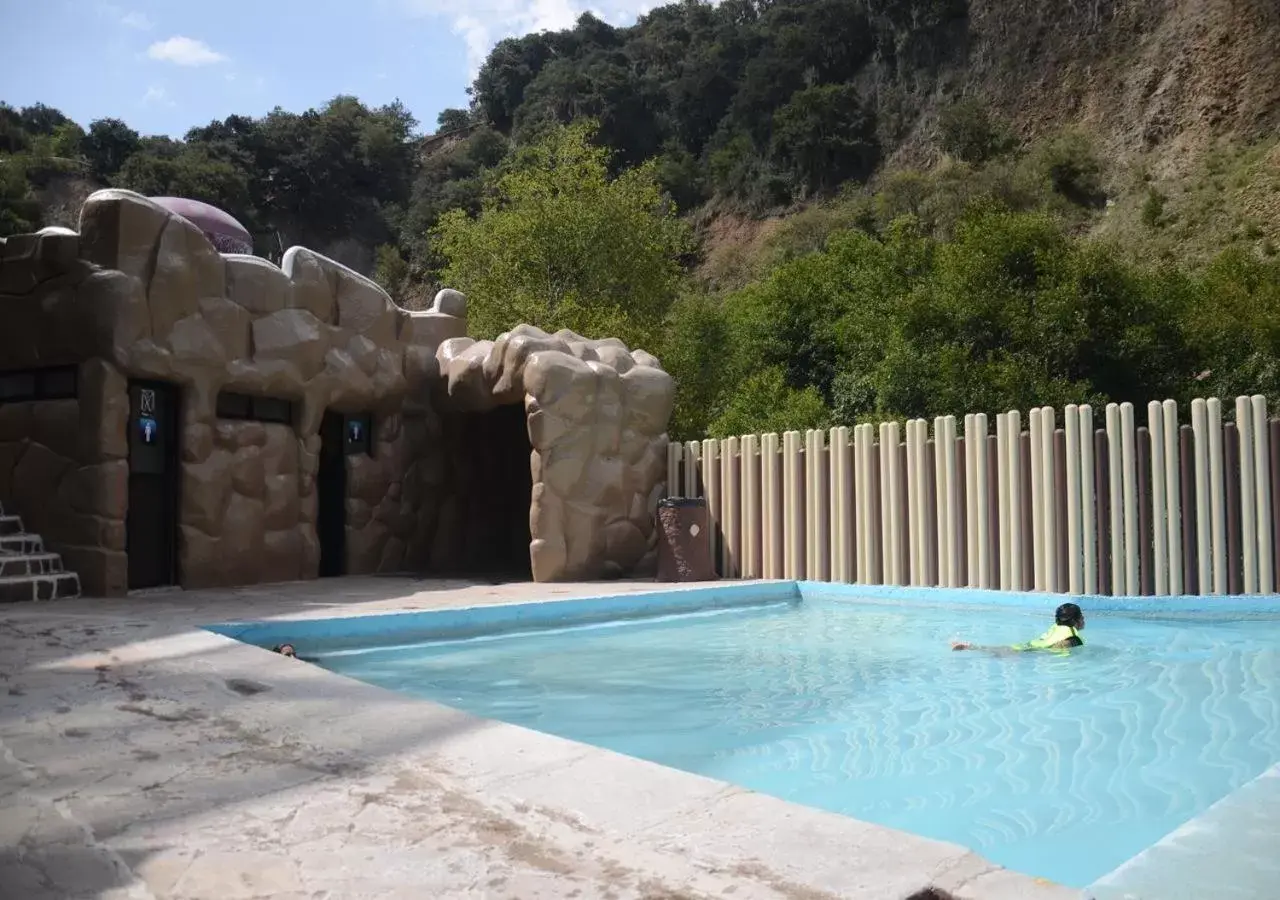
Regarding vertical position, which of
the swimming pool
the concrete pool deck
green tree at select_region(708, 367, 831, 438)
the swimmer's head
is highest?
green tree at select_region(708, 367, 831, 438)

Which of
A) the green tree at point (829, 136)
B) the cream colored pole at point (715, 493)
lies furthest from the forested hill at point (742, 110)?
the cream colored pole at point (715, 493)

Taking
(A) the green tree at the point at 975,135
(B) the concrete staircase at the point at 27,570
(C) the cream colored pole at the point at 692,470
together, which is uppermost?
(A) the green tree at the point at 975,135

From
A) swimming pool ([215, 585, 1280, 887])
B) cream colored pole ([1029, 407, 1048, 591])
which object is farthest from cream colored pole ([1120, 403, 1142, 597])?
cream colored pole ([1029, 407, 1048, 591])

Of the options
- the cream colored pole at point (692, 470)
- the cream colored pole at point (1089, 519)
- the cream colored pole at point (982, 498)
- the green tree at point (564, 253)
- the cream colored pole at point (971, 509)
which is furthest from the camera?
the green tree at point (564, 253)

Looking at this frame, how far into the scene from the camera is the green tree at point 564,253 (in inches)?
777

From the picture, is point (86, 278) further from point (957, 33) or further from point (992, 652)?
point (957, 33)

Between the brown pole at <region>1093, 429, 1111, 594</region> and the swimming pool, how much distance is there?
39 cm

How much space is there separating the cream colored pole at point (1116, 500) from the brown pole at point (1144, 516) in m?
0.12

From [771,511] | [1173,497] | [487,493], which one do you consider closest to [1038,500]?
[1173,497]

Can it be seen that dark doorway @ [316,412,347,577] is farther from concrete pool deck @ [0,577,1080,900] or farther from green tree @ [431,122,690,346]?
green tree @ [431,122,690,346]

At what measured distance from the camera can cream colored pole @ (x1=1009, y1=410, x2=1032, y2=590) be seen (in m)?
8.39

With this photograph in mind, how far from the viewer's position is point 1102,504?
811 centimetres

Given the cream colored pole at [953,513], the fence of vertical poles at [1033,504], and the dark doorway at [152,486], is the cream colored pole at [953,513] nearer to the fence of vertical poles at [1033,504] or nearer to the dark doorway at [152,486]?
the fence of vertical poles at [1033,504]

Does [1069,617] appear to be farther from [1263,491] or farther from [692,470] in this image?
[692,470]
